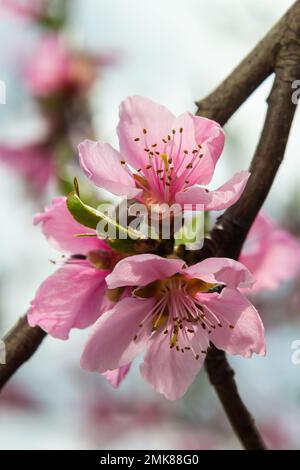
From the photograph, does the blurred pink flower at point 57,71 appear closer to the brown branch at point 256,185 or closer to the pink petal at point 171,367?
the brown branch at point 256,185

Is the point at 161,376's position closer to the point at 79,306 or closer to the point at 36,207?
the point at 79,306

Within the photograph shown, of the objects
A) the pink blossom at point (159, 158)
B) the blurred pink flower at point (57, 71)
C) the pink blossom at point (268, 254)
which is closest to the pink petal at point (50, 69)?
the blurred pink flower at point (57, 71)

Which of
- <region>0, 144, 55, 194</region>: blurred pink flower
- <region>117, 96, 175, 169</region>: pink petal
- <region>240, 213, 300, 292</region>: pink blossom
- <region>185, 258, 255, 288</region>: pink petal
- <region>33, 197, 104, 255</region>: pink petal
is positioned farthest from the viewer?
<region>0, 144, 55, 194</region>: blurred pink flower

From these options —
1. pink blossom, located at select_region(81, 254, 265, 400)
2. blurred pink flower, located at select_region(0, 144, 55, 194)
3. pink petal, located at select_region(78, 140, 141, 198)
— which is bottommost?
blurred pink flower, located at select_region(0, 144, 55, 194)

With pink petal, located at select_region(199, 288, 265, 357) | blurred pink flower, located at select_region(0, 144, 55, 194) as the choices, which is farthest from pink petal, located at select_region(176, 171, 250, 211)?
blurred pink flower, located at select_region(0, 144, 55, 194)

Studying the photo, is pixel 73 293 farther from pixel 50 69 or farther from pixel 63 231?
pixel 50 69

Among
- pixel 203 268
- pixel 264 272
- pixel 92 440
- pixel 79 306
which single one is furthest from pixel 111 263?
pixel 92 440

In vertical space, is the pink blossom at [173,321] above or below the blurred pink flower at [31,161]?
above

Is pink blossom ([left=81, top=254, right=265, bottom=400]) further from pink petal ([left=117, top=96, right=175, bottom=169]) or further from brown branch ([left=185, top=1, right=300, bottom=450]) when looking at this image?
pink petal ([left=117, top=96, right=175, bottom=169])
